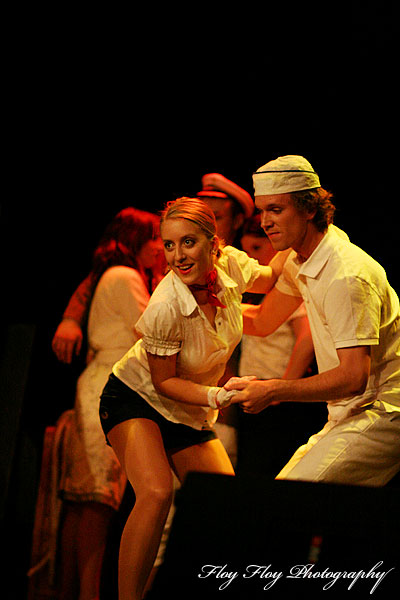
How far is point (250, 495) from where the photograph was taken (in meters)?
2.19

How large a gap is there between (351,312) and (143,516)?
40.0 inches

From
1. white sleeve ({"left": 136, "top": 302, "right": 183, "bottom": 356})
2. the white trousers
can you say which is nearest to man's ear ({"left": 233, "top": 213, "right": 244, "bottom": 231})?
white sleeve ({"left": 136, "top": 302, "right": 183, "bottom": 356})

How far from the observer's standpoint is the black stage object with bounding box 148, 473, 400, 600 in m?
2.12

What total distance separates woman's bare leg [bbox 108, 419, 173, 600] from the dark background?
1.21 metres

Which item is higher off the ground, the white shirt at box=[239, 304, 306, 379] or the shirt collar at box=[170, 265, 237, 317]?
the shirt collar at box=[170, 265, 237, 317]

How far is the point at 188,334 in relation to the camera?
2.81 meters

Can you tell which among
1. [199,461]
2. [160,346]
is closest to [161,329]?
[160,346]

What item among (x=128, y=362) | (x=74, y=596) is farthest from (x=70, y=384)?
(x=128, y=362)

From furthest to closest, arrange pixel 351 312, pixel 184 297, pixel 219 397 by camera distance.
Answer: pixel 184 297 → pixel 219 397 → pixel 351 312

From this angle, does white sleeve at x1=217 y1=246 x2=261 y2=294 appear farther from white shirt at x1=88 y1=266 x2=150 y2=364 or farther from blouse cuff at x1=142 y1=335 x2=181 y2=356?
white shirt at x1=88 y1=266 x2=150 y2=364

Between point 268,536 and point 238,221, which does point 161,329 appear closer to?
point 268,536

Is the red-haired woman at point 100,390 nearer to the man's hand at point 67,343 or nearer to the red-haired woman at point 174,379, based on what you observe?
the man's hand at point 67,343

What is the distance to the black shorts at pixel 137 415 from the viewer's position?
2881 mm

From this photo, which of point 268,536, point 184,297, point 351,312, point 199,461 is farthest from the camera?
point 199,461
